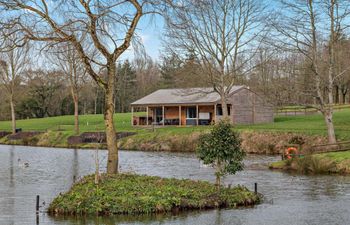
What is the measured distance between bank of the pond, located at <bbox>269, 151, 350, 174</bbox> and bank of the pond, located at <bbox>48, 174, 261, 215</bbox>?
1023 centimetres

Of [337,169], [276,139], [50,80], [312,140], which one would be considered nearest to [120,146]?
[276,139]

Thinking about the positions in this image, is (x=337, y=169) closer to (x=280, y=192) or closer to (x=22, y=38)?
(x=280, y=192)

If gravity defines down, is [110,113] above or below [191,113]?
below

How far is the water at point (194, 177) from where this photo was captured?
16014mm

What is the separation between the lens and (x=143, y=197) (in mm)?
17094

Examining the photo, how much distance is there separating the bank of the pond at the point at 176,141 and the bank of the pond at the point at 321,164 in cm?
176

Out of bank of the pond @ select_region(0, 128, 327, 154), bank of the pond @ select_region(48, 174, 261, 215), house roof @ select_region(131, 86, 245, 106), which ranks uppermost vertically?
house roof @ select_region(131, 86, 245, 106)

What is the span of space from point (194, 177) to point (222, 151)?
27.9 ft

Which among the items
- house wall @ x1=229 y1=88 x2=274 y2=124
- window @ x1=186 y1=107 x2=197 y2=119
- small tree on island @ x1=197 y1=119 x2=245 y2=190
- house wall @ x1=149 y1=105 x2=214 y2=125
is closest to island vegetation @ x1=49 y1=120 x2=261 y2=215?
small tree on island @ x1=197 y1=119 x2=245 y2=190

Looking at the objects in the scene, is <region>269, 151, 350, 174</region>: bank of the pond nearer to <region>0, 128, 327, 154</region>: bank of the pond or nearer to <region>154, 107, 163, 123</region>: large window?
<region>0, 128, 327, 154</region>: bank of the pond

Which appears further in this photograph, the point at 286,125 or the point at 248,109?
the point at 248,109

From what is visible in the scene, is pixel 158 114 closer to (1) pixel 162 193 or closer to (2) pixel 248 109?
(2) pixel 248 109

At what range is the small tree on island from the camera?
62.0 ft

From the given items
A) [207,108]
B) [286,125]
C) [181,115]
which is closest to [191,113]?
[181,115]
